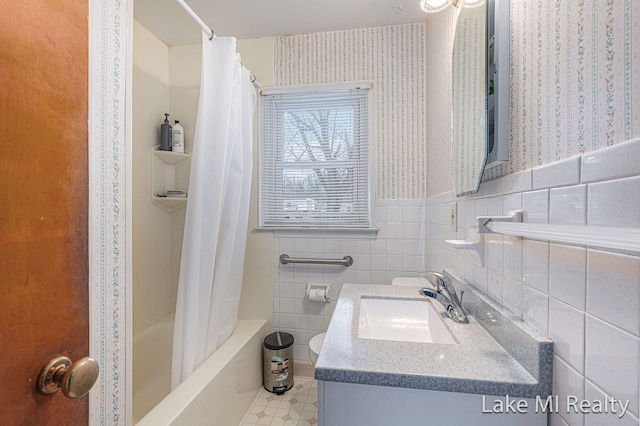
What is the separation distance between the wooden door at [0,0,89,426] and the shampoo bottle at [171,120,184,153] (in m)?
1.53

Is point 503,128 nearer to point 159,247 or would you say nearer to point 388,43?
point 388,43

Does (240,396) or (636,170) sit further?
(240,396)

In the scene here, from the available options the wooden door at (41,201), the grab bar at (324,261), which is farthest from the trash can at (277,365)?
the wooden door at (41,201)

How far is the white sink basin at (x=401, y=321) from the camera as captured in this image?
103cm

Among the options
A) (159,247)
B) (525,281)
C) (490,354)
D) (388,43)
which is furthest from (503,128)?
(159,247)

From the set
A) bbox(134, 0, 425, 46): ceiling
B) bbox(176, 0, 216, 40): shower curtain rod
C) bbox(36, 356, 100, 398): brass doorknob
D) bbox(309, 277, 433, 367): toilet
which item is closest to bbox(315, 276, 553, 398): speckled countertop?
bbox(36, 356, 100, 398): brass doorknob

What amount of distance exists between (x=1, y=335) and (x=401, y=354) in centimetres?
78

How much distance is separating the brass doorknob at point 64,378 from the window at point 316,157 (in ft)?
5.02

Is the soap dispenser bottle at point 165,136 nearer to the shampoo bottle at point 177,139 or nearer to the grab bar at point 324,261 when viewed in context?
the shampoo bottle at point 177,139

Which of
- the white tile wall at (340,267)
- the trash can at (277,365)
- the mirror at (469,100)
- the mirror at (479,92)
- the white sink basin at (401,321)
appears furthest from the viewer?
the white tile wall at (340,267)

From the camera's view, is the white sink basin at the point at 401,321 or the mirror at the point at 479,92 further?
the white sink basin at the point at 401,321

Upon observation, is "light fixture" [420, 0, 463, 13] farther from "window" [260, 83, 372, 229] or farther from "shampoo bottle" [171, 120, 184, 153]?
"shampoo bottle" [171, 120, 184, 153]

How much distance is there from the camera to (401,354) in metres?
0.73

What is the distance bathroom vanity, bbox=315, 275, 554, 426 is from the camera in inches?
23.7
